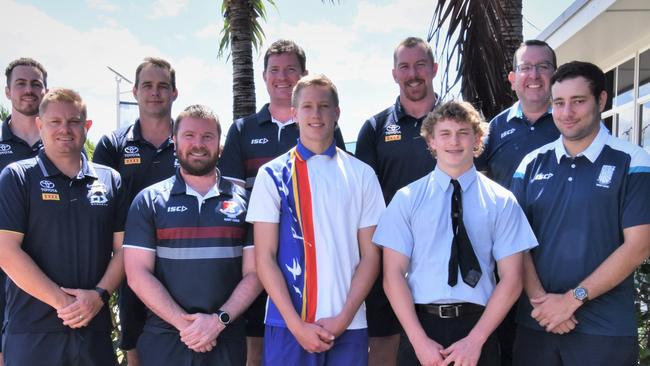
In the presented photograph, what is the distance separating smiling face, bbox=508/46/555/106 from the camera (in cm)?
440

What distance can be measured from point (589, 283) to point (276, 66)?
290cm

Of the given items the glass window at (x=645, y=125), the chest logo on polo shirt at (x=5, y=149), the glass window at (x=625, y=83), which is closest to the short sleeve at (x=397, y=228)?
the chest logo on polo shirt at (x=5, y=149)

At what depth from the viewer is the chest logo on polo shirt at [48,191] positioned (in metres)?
3.75

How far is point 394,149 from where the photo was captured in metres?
4.64

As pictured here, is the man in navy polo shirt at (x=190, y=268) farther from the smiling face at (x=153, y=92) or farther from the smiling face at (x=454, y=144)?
the smiling face at (x=454, y=144)

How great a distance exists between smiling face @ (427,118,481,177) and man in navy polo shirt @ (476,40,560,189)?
86cm

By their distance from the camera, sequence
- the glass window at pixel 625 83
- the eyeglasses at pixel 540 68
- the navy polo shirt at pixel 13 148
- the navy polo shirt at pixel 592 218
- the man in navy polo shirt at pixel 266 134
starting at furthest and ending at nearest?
the glass window at pixel 625 83
the navy polo shirt at pixel 13 148
the man in navy polo shirt at pixel 266 134
the eyeglasses at pixel 540 68
the navy polo shirt at pixel 592 218

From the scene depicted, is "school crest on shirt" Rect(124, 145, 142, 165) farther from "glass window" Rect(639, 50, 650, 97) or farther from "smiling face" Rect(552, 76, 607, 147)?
"glass window" Rect(639, 50, 650, 97)

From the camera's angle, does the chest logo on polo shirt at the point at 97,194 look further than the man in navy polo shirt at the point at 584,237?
Yes

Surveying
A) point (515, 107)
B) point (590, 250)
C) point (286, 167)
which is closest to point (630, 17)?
point (515, 107)

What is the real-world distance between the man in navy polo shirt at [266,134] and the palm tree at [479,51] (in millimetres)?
2140

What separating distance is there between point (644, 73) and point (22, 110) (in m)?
10.9

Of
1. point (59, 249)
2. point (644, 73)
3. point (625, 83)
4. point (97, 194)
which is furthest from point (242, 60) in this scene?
point (625, 83)

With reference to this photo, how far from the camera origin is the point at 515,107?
460 cm
